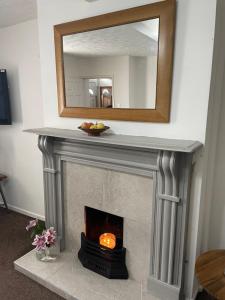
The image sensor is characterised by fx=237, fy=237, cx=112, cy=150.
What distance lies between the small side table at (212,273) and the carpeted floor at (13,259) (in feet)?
3.65

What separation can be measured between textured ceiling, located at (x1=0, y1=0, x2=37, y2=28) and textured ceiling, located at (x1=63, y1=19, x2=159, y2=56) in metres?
0.61

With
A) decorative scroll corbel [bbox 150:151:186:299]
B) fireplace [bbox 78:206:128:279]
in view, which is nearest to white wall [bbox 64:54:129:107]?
decorative scroll corbel [bbox 150:151:186:299]

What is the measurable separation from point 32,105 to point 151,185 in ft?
5.77

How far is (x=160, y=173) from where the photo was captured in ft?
5.16

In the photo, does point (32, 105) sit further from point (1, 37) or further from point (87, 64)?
point (87, 64)

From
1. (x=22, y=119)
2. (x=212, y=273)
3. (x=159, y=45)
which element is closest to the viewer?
(x=212, y=273)

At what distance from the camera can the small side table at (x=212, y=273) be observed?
4.19 ft

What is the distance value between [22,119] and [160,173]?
1972mm

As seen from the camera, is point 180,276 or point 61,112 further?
point 61,112

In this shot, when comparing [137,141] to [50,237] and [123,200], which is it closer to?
[123,200]

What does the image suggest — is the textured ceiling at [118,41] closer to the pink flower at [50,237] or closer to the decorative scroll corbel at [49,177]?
the decorative scroll corbel at [49,177]

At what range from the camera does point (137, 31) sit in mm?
1593

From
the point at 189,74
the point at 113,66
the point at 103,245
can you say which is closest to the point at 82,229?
the point at 103,245

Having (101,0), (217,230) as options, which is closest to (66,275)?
(217,230)
